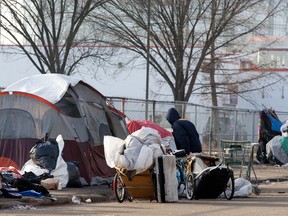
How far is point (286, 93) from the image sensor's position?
5406 cm

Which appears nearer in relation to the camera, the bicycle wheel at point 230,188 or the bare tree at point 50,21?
the bicycle wheel at point 230,188

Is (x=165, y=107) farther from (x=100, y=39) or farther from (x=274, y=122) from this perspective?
(x=100, y=39)

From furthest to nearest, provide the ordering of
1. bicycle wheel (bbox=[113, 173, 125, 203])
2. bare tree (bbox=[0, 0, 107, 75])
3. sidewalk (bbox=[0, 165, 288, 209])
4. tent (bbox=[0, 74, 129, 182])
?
1. bare tree (bbox=[0, 0, 107, 75])
2. tent (bbox=[0, 74, 129, 182])
3. bicycle wheel (bbox=[113, 173, 125, 203])
4. sidewalk (bbox=[0, 165, 288, 209])

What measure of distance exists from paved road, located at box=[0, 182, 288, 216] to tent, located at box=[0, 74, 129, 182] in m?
2.96

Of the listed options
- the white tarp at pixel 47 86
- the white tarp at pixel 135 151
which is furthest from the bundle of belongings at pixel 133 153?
the white tarp at pixel 47 86

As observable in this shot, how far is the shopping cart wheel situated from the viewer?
14.6m

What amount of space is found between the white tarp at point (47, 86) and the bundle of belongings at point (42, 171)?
99cm

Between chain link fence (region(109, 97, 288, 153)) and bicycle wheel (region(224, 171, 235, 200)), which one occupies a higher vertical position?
chain link fence (region(109, 97, 288, 153))

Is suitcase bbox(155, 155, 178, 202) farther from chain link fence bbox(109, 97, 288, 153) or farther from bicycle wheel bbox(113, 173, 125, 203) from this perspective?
chain link fence bbox(109, 97, 288, 153)

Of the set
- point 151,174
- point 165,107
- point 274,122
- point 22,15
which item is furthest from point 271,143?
point 151,174

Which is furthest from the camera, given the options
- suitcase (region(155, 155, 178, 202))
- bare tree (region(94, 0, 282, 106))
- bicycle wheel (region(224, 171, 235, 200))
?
bare tree (region(94, 0, 282, 106))

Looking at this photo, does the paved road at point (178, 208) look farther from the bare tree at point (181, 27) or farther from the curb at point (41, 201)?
A: the bare tree at point (181, 27)

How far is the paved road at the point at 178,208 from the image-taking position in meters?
12.2

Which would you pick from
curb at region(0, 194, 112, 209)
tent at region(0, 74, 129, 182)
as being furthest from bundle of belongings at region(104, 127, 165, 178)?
tent at region(0, 74, 129, 182)
